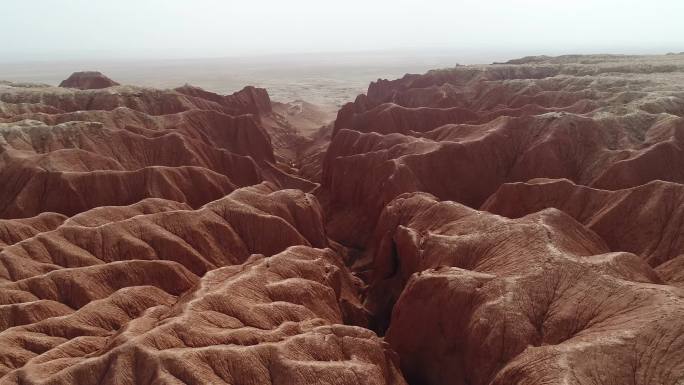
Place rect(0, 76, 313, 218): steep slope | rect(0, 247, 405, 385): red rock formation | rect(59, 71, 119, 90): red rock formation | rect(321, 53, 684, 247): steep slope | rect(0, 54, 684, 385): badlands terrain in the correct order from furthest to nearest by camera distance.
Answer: rect(59, 71, 119, 90): red rock formation
rect(0, 76, 313, 218): steep slope
rect(321, 53, 684, 247): steep slope
rect(0, 54, 684, 385): badlands terrain
rect(0, 247, 405, 385): red rock formation

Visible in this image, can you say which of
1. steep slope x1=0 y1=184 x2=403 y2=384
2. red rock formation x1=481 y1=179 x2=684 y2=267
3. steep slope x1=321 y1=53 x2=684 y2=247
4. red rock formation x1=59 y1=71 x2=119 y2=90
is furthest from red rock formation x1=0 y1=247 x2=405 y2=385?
red rock formation x1=59 y1=71 x2=119 y2=90

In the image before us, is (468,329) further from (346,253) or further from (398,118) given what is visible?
(398,118)

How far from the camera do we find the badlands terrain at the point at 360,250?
19.0 m

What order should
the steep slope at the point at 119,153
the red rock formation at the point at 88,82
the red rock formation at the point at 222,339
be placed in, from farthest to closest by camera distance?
the red rock formation at the point at 88,82 < the steep slope at the point at 119,153 < the red rock formation at the point at 222,339

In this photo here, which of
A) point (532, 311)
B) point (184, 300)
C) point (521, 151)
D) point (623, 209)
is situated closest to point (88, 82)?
point (521, 151)

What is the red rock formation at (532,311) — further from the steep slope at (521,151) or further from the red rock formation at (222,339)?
the steep slope at (521,151)

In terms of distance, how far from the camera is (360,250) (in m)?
40.6

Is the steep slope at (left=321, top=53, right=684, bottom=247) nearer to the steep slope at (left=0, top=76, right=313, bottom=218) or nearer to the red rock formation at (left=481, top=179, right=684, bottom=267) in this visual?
the red rock formation at (left=481, top=179, right=684, bottom=267)

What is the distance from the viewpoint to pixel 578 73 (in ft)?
229

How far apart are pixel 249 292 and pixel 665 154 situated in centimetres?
3019

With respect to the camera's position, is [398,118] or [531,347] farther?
[398,118]

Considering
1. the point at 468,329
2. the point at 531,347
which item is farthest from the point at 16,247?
the point at 531,347

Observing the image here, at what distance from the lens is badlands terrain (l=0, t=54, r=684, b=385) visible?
19.0 meters

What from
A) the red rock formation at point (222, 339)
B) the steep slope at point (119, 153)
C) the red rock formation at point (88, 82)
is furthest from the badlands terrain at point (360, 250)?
the red rock formation at point (88, 82)
